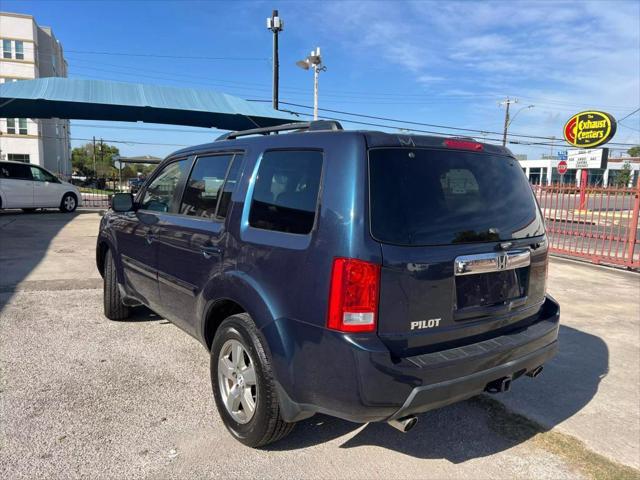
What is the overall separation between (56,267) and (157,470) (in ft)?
20.7

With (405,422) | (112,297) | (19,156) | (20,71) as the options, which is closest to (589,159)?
(112,297)

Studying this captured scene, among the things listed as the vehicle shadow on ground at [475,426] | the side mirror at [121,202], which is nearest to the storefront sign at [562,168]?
the vehicle shadow on ground at [475,426]

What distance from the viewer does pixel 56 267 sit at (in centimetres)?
790

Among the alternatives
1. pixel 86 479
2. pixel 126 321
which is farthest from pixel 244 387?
pixel 126 321

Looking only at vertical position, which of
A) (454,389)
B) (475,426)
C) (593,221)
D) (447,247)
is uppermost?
(447,247)

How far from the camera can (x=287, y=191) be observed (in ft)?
9.05

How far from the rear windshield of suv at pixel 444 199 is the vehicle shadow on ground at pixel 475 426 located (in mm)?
1340

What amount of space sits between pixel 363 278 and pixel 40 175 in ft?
56.0

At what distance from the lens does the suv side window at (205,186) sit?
3.37m

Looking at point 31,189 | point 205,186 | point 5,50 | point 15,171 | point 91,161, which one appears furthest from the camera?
point 91,161

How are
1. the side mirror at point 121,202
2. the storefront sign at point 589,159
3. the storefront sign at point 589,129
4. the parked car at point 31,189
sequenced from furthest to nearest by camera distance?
the storefront sign at point 589,159, the storefront sign at point 589,129, the parked car at point 31,189, the side mirror at point 121,202

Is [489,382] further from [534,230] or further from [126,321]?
[126,321]

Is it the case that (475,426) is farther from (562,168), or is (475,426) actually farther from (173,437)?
(562,168)

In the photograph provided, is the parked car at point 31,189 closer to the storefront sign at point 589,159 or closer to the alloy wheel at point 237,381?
the alloy wheel at point 237,381
